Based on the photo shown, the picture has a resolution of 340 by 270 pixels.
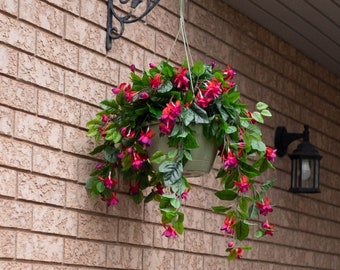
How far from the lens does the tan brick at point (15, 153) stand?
3.60 meters

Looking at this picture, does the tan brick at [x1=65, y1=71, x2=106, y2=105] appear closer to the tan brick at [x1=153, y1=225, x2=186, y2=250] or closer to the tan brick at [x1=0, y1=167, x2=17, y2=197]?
the tan brick at [x1=0, y1=167, x2=17, y2=197]

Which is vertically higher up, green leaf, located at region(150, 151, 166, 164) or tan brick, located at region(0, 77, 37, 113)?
tan brick, located at region(0, 77, 37, 113)

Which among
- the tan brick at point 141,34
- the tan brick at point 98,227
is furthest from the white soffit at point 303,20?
the tan brick at point 98,227

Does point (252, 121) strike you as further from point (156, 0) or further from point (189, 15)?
point (189, 15)

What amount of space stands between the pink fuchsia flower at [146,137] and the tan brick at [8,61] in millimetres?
579

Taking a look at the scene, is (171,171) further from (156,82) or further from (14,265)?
(14,265)

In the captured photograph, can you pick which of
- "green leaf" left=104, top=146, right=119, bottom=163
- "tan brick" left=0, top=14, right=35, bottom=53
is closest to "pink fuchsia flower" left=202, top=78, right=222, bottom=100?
"green leaf" left=104, top=146, right=119, bottom=163

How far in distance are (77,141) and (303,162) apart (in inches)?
91.8

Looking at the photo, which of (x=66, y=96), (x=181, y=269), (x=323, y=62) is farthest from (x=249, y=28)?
(x=66, y=96)

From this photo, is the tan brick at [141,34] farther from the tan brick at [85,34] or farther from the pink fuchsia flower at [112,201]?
the pink fuchsia flower at [112,201]

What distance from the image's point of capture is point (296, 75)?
6.45 m

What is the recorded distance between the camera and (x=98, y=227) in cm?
414

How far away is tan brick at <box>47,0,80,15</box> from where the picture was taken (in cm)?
397

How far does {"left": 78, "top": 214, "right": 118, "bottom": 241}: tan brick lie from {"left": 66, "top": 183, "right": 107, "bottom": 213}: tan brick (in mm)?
38
